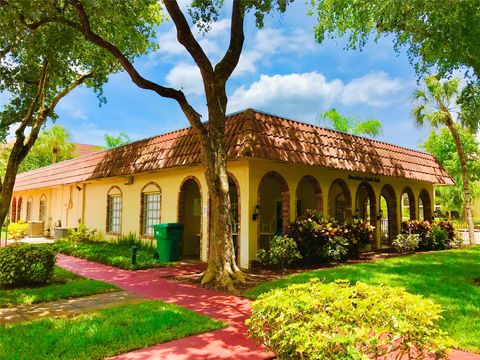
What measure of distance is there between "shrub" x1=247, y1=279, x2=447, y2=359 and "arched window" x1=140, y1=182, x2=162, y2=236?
1181 cm

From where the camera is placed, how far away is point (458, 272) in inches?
393

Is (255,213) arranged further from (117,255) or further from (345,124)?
(345,124)

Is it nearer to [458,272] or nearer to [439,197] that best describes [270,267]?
[458,272]

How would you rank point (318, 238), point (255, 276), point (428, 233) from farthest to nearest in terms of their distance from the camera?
point (428, 233) < point (318, 238) < point (255, 276)

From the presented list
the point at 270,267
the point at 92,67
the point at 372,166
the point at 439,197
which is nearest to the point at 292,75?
the point at 372,166

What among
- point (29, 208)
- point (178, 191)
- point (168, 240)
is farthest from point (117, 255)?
point (29, 208)

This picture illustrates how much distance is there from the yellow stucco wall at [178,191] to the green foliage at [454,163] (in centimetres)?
1979

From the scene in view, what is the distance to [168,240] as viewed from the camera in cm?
1266

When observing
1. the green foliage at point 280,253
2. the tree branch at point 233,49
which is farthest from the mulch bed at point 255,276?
the tree branch at point 233,49

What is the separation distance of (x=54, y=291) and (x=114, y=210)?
10147 mm

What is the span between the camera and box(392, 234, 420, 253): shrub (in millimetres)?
15039

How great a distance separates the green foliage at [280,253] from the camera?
1048 centimetres

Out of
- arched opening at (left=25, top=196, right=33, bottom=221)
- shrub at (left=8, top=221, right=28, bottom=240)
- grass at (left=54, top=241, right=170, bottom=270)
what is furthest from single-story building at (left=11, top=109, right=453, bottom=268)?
arched opening at (left=25, top=196, right=33, bottom=221)

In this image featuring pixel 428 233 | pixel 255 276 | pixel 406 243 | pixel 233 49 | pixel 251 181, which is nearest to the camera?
pixel 233 49
